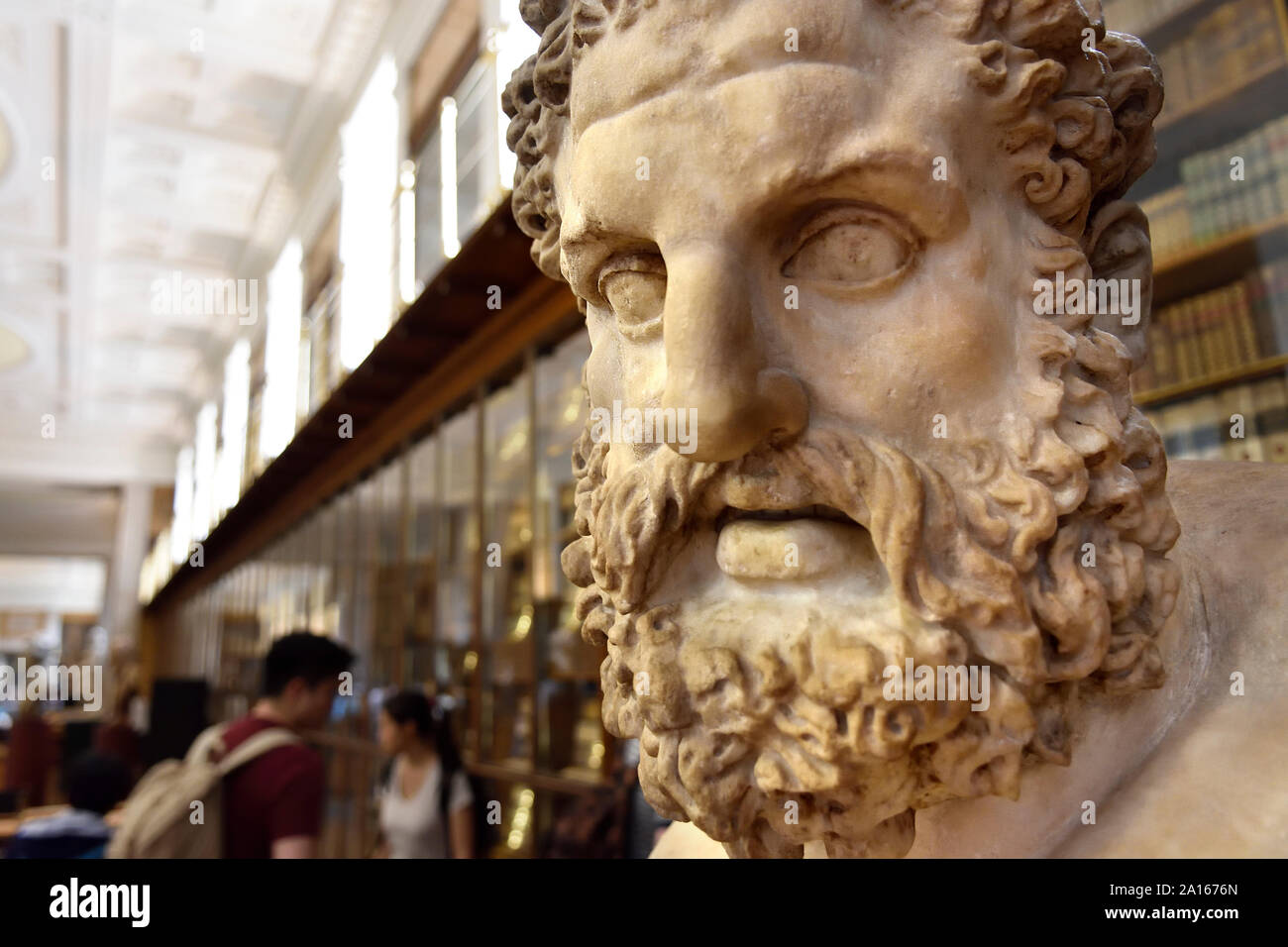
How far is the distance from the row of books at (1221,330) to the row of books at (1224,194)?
0.12m

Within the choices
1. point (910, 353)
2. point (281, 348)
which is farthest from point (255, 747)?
point (281, 348)

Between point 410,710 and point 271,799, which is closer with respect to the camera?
point 271,799

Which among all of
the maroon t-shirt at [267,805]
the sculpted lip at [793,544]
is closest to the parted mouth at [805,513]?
the sculpted lip at [793,544]

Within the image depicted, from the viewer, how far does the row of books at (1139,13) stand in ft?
7.52

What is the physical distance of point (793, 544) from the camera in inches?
35.5

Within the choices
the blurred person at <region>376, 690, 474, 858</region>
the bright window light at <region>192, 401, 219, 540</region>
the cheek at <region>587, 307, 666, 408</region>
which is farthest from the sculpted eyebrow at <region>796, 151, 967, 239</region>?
the bright window light at <region>192, 401, 219, 540</region>

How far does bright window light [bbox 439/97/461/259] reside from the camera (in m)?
4.82

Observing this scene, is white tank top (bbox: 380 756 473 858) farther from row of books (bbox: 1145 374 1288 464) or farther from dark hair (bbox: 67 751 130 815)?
row of books (bbox: 1145 374 1288 464)

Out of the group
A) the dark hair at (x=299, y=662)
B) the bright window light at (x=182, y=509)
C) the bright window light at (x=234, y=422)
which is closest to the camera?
the dark hair at (x=299, y=662)

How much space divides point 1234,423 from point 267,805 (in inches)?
89.8

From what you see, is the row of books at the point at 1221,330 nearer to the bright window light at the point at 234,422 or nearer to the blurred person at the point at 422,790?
the blurred person at the point at 422,790

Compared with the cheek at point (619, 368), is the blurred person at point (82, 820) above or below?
below
